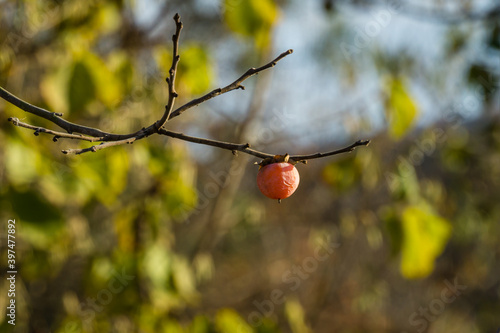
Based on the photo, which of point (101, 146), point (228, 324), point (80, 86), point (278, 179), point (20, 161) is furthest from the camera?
point (228, 324)

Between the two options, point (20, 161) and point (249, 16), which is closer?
point (20, 161)

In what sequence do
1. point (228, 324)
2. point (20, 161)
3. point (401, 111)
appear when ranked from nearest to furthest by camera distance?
1. point (20, 161)
2. point (228, 324)
3. point (401, 111)

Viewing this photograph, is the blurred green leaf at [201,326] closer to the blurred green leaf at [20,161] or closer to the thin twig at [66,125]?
the blurred green leaf at [20,161]

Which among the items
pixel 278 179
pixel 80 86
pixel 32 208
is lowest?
Result: pixel 278 179

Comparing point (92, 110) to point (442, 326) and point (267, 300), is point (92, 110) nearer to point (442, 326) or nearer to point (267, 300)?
point (267, 300)

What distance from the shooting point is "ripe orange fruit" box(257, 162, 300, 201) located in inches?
26.3

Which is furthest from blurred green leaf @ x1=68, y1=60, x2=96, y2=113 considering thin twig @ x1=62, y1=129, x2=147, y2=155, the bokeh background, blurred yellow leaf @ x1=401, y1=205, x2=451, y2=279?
blurred yellow leaf @ x1=401, y1=205, x2=451, y2=279

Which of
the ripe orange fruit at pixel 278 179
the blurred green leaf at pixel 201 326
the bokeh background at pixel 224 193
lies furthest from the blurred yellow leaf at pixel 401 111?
the ripe orange fruit at pixel 278 179

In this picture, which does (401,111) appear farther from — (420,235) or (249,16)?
(249,16)

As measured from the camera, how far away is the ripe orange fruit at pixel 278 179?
0.67 metres

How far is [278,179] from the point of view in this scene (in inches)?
26.4

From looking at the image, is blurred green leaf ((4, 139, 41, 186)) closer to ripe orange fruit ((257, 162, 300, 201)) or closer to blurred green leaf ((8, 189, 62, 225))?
blurred green leaf ((8, 189, 62, 225))

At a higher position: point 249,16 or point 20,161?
Answer: point 249,16

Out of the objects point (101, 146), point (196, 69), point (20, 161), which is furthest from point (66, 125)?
point (196, 69)
